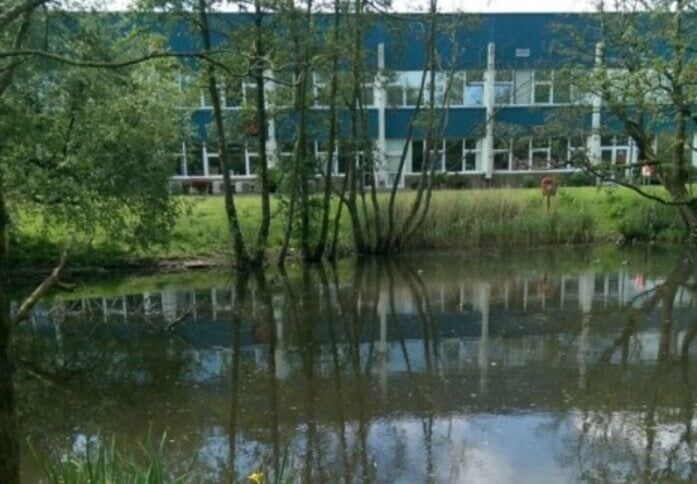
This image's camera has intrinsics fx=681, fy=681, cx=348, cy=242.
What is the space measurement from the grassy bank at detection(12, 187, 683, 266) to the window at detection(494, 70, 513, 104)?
2917 millimetres

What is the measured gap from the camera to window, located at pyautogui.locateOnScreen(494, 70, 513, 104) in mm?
21219

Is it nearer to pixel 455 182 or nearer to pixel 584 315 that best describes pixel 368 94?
pixel 455 182

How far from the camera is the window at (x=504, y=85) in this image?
21.2 metres

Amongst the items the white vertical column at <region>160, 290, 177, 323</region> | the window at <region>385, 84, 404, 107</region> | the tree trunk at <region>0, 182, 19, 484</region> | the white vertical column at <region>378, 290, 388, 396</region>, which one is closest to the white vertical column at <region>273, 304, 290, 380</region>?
the white vertical column at <region>378, 290, 388, 396</region>

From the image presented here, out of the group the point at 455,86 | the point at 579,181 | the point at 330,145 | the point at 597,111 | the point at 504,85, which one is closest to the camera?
the point at 597,111

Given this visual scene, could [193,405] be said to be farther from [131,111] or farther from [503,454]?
[131,111]

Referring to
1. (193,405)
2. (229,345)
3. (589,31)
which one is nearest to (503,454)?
(193,405)

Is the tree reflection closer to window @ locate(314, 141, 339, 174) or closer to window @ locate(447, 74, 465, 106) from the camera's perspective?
window @ locate(314, 141, 339, 174)

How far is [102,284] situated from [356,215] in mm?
7262

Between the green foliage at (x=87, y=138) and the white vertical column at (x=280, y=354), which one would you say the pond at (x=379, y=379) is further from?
the green foliage at (x=87, y=138)

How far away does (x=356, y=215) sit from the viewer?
19.7 meters

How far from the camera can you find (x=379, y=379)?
816 cm

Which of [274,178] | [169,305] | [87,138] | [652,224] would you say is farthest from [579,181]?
[169,305]

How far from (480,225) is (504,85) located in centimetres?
498
